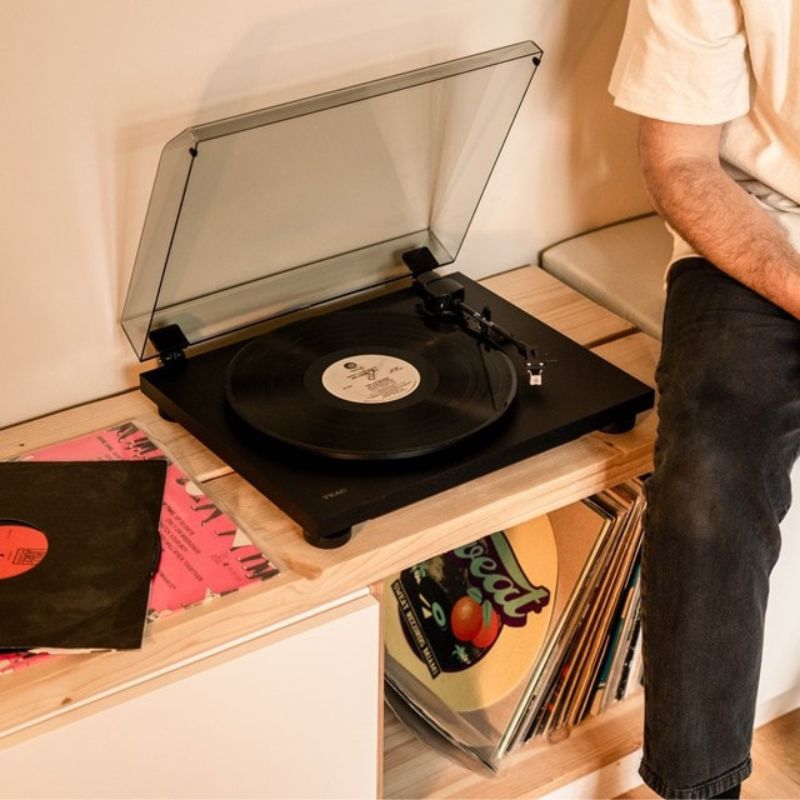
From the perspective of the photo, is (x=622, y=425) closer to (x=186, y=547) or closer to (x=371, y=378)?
(x=371, y=378)

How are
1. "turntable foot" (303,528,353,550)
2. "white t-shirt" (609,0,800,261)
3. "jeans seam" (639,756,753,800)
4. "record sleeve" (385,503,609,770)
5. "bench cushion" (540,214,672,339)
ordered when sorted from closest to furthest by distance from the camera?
1. "turntable foot" (303,528,353,550)
2. "jeans seam" (639,756,753,800)
3. "white t-shirt" (609,0,800,261)
4. "record sleeve" (385,503,609,770)
5. "bench cushion" (540,214,672,339)

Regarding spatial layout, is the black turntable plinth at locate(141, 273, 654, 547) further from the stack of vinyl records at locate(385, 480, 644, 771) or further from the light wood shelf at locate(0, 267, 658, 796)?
the stack of vinyl records at locate(385, 480, 644, 771)

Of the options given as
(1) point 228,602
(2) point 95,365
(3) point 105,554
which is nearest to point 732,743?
(1) point 228,602

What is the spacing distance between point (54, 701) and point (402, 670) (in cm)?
66

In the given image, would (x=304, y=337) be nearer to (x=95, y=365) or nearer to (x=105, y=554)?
(x=95, y=365)

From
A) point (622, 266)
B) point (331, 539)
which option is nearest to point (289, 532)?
point (331, 539)

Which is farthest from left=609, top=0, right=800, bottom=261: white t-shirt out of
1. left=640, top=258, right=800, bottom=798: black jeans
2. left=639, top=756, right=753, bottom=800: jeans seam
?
left=639, top=756, right=753, bottom=800: jeans seam

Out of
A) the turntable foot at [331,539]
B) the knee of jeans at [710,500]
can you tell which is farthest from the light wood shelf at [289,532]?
the knee of jeans at [710,500]

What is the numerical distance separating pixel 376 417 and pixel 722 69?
1.93 ft

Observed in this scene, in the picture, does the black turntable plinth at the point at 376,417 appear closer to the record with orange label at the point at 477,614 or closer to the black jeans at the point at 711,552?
the black jeans at the point at 711,552

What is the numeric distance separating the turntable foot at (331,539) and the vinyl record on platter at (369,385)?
0.08 m

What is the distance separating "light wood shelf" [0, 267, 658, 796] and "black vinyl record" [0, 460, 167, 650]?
27mm

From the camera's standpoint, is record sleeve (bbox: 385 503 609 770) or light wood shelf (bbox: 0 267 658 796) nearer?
light wood shelf (bbox: 0 267 658 796)

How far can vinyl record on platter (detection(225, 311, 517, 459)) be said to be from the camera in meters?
1.30
